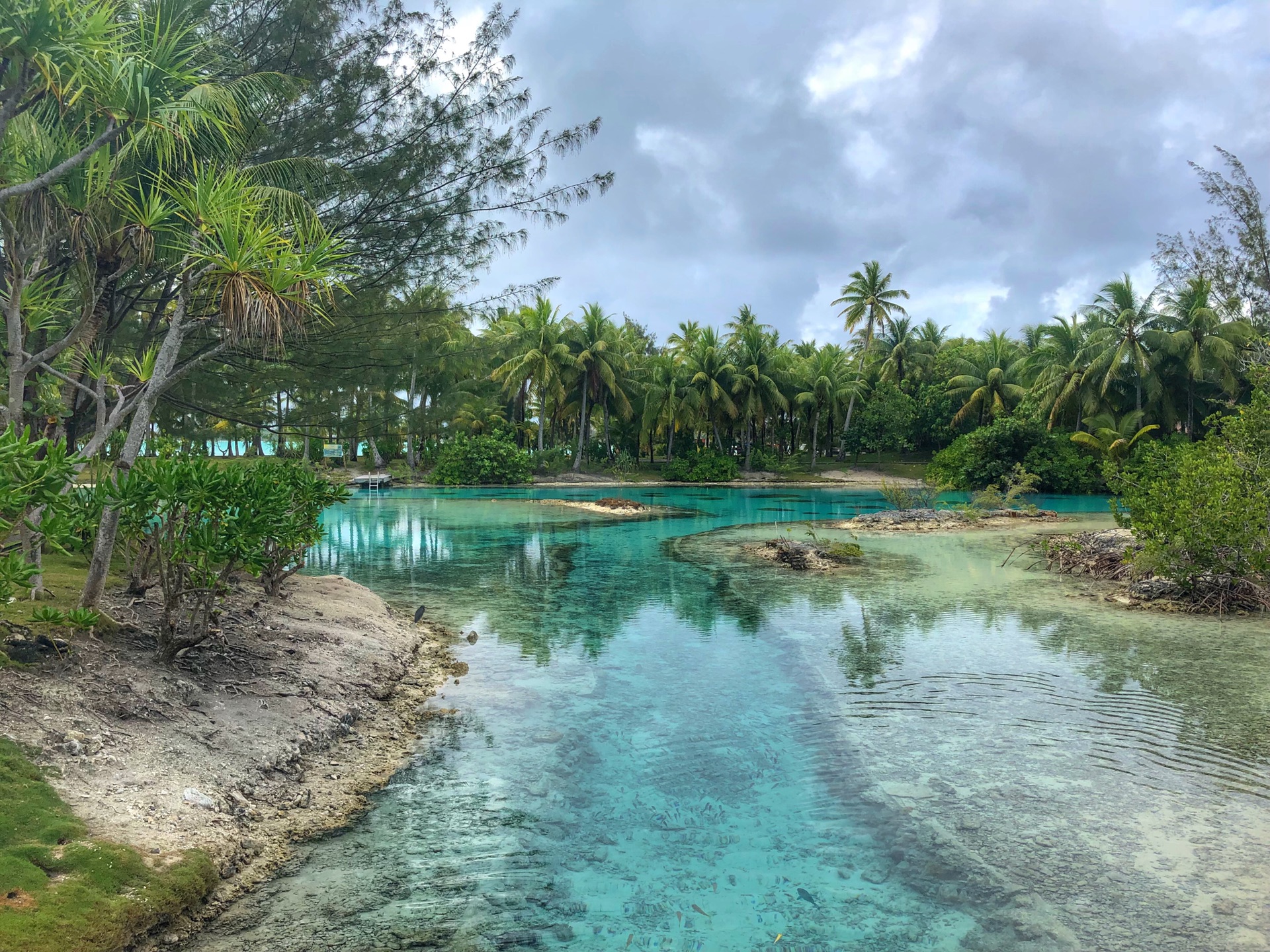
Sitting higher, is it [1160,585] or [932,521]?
[932,521]

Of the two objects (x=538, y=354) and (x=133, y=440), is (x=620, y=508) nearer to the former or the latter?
(x=538, y=354)

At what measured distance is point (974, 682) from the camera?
7551 millimetres

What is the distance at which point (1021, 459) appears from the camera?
33438mm

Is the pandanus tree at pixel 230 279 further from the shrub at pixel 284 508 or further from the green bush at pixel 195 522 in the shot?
the shrub at pixel 284 508

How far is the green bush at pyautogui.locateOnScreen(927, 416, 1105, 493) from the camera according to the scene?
3316 cm

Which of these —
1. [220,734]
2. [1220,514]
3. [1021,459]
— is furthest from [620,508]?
[220,734]

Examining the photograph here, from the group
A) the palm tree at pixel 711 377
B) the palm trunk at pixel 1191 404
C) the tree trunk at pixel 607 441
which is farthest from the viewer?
the tree trunk at pixel 607 441

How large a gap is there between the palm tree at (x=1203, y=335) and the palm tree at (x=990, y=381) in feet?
31.6

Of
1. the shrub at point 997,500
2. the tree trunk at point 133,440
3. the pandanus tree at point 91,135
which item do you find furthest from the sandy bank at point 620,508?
the tree trunk at point 133,440

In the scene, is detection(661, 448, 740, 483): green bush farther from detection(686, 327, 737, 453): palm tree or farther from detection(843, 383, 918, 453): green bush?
detection(843, 383, 918, 453): green bush

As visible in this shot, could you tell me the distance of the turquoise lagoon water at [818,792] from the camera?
3688 millimetres

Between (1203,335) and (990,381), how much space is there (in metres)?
13.0

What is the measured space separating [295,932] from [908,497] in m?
22.6

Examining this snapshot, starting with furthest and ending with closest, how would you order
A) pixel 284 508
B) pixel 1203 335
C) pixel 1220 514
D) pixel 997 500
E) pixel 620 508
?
pixel 1203 335
pixel 620 508
pixel 997 500
pixel 1220 514
pixel 284 508
